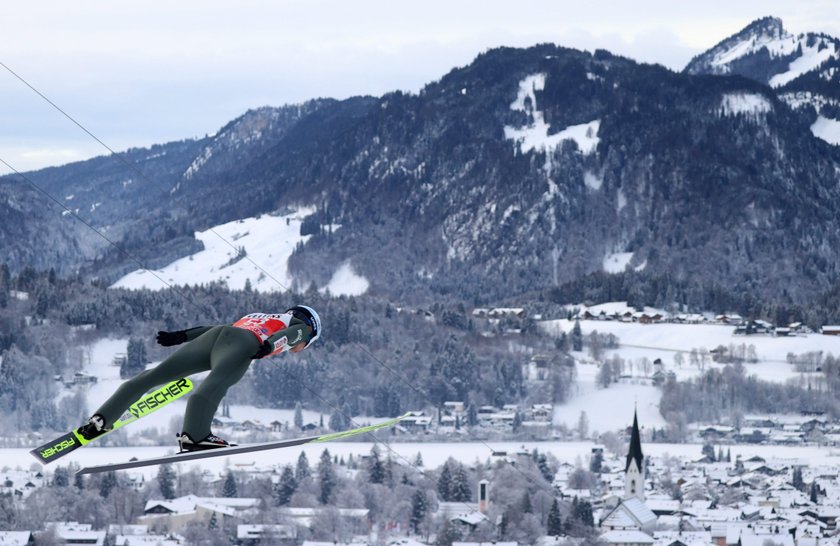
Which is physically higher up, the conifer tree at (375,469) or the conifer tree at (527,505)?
the conifer tree at (375,469)

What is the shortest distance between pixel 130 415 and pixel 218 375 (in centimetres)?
83

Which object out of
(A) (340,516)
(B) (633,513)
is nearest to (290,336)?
(A) (340,516)

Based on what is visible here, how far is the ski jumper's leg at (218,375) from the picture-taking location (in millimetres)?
14039

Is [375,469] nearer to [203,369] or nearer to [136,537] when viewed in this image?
[136,537]

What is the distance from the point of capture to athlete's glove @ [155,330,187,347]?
14023mm

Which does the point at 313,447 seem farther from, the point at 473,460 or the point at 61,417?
the point at 61,417

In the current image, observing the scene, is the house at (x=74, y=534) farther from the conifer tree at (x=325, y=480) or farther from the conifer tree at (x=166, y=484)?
the conifer tree at (x=325, y=480)

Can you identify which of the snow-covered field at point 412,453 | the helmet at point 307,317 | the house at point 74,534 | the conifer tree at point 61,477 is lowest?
the house at point 74,534

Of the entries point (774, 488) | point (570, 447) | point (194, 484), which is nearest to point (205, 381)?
point (194, 484)

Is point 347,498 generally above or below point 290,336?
below

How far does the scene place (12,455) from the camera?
575 ft

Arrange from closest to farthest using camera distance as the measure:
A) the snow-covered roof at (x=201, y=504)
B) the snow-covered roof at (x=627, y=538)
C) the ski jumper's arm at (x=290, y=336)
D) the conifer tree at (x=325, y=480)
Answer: the ski jumper's arm at (x=290, y=336) → the snow-covered roof at (x=627, y=538) → the snow-covered roof at (x=201, y=504) → the conifer tree at (x=325, y=480)

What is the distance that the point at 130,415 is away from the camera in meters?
14.4

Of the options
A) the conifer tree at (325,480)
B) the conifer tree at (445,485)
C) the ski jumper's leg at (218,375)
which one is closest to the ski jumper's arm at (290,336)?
the ski jumper's leg at (218,375)
